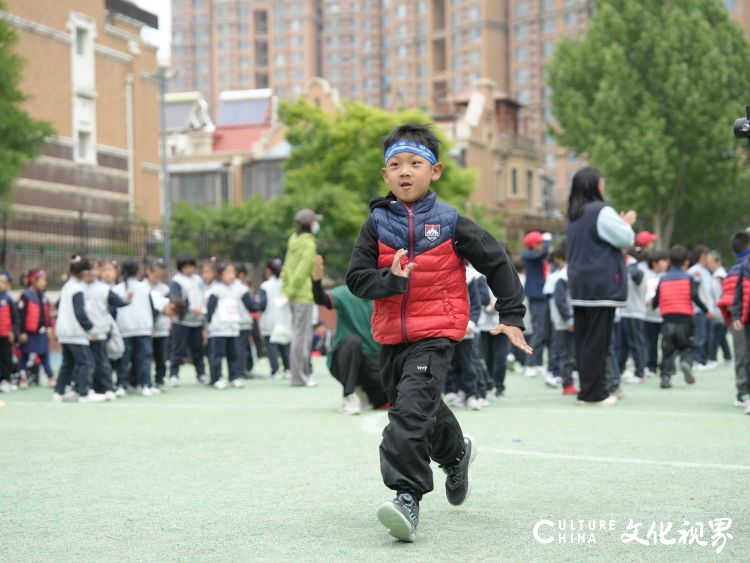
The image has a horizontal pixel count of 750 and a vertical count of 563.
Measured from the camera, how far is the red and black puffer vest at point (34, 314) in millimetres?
16594

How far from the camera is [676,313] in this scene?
1412 cm

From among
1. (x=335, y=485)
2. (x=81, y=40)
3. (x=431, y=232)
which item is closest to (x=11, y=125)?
(x=81, y=40)

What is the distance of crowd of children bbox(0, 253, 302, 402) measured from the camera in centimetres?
1339

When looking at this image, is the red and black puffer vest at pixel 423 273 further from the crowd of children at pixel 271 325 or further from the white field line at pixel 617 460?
the crowd of children at pixel 271 325

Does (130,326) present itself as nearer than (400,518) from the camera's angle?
No

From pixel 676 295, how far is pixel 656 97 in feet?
93.2

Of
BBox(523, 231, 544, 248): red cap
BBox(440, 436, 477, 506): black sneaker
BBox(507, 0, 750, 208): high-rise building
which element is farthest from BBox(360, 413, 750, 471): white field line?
BBox(507, 0, 750, 208): high-rise building

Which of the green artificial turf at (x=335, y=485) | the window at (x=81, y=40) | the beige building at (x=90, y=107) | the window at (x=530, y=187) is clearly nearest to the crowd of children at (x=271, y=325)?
the green artificial turf at (x=335, y=485)

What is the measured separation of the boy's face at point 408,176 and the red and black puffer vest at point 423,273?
0.05 metres

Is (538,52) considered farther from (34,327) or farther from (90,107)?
(34,327)

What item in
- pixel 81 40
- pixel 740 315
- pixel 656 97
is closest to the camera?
pixel 740 315

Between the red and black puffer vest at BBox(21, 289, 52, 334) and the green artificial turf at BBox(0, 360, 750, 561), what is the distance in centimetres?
559

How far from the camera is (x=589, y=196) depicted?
11219mm

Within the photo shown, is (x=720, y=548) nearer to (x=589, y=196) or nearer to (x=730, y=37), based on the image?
(x=589, y=196)
